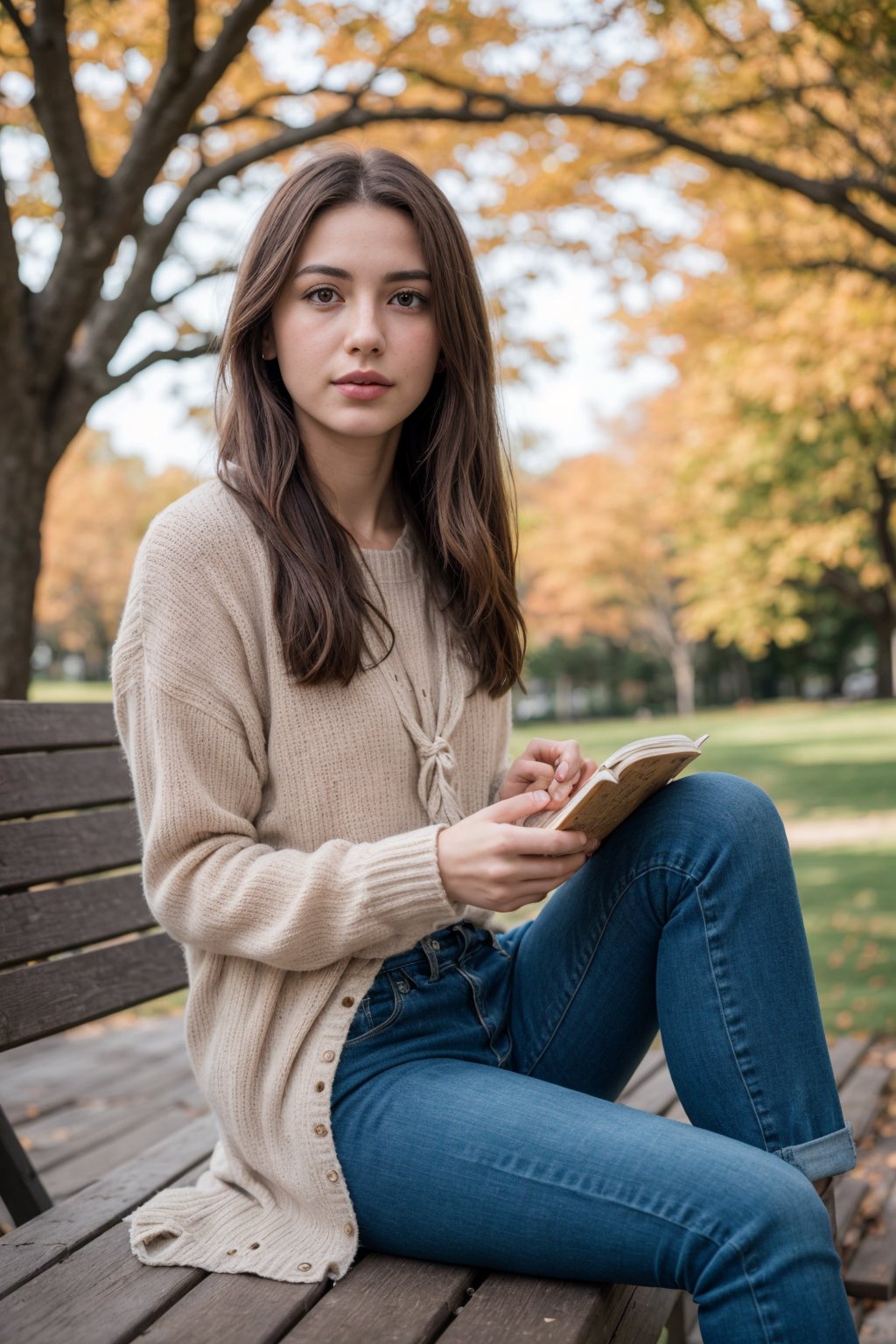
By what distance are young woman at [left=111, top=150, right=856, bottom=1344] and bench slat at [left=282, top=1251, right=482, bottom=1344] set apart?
30mm

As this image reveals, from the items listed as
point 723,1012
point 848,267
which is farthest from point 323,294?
point 848,267

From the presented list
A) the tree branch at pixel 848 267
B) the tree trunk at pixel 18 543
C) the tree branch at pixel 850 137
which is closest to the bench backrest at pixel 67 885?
the tree trunk at pixel 18 543

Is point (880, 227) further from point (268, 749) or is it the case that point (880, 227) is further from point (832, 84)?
point (268, 749)

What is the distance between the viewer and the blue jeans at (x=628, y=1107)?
1419 mm

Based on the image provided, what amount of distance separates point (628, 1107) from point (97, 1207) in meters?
0.86

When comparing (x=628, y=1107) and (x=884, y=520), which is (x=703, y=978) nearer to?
(x=628, y=1107)

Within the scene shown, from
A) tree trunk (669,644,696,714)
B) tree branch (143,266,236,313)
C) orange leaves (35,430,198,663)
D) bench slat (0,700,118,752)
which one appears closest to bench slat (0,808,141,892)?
bench slat (0,700,118,752)

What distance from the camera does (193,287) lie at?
526 centimetres

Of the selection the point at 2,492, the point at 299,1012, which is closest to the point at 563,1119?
the point at 299,1012

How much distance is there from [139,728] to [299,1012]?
1.40ft

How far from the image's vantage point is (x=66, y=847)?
2.34 meters

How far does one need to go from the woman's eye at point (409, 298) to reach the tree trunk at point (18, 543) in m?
2.44

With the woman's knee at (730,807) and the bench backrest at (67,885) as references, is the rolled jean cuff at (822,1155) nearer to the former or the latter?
the woman's knee at (730,807)

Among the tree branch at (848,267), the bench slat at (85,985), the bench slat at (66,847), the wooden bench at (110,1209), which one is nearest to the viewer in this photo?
the wooden bench at (110,1209)
